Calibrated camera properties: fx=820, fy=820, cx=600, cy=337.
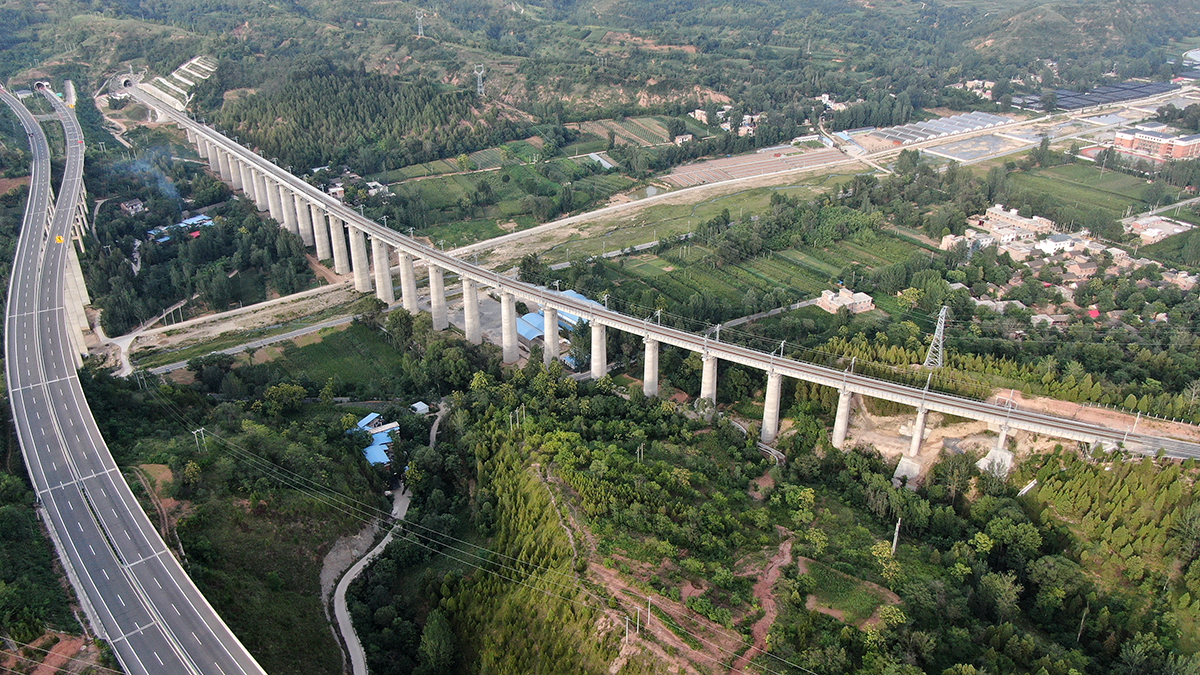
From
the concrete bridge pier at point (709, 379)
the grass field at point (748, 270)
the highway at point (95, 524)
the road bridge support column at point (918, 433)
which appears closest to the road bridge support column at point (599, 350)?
the concrete bridge pier at point (709, 379)

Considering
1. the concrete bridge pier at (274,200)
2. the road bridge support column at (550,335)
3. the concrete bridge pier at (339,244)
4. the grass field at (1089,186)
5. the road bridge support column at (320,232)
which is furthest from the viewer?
the grass field at (1089,186)

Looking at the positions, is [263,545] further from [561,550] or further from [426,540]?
[561,550]

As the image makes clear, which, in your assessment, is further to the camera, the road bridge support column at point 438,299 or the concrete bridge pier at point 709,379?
the road bridge support column at point 438,299

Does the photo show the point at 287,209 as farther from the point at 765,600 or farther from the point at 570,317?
the point at 765,600

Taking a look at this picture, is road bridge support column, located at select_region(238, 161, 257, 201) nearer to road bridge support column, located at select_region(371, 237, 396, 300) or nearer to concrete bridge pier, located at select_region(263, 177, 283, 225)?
concrete bridge pier, located at select_region(263, 177, 283, 225)

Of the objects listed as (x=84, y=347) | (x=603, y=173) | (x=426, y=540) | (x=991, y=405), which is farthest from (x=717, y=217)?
(x=84, y=347)

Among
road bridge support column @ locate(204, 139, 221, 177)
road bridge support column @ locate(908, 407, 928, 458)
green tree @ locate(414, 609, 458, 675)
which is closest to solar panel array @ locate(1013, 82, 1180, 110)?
road bridge support column @ locate(908, 407, 928, 458)

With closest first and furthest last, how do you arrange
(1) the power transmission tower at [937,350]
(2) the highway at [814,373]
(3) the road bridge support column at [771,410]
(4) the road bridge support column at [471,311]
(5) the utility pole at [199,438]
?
(2) the highway at [814,373] < (5) the utility pole at [199,438] < (3) the road bridge support column at [771,410] < (1) the power transmission tower at [937,350] < (4) the road bridge support column at [471,311]

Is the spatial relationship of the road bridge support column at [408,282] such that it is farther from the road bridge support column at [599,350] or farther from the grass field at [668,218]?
the road bridge support column at [599,350]
